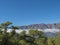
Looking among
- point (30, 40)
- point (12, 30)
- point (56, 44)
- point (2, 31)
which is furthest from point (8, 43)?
point (56, 44)

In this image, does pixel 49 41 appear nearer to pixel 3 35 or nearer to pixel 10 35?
pixel 10 35

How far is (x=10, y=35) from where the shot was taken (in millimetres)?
20703

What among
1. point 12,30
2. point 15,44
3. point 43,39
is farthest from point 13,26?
point 43,39

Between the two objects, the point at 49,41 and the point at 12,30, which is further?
the point at 49,41

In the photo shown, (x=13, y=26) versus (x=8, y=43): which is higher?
(x=13, y=26)

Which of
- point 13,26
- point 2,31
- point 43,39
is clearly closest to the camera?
point 2,31

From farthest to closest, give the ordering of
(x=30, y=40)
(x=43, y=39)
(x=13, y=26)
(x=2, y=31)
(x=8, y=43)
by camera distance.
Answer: (x=43, y=39) → (x=30, y=40) → (x=13, y=26) → (x=2, y=31) → (x=8, y=43)

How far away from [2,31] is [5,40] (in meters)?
1.50

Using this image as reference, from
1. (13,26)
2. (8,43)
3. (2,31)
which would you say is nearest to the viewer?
(8,43)

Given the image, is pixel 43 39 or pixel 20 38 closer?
pixel 20 38

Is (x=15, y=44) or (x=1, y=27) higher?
(x=1, y=27)

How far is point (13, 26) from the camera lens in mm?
21391

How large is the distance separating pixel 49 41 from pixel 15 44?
7.65 m

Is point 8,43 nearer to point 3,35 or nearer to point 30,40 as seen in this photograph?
point 3,35
